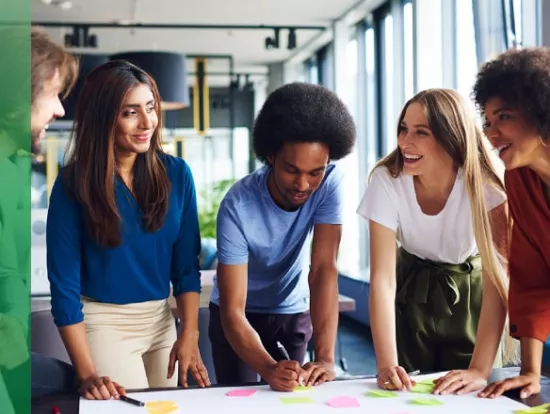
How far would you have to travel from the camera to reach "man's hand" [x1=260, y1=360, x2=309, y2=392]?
1.89 meters

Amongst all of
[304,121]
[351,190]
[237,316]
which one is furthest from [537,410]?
[351,190]

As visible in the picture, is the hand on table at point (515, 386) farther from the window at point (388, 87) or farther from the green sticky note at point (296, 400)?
the window at point (388, 87)

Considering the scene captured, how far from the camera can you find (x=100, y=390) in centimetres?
180

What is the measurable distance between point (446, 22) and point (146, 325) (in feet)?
18.4

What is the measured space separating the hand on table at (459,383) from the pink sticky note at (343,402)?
0.21 meters

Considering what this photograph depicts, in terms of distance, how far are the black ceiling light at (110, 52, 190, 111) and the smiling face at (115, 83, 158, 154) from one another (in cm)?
404

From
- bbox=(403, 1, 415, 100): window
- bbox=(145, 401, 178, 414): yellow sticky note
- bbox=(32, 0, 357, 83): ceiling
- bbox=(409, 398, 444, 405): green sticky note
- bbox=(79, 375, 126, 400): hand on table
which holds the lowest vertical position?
bbox=(409, 398, 444, 405): green sticky note

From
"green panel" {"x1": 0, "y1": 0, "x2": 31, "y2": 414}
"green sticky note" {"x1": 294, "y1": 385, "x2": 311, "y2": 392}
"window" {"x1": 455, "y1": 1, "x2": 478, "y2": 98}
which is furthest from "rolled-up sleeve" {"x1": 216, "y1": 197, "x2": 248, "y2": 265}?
"window" {"x1": 455, "y1": 1, "x2": 478, "y2": 98}

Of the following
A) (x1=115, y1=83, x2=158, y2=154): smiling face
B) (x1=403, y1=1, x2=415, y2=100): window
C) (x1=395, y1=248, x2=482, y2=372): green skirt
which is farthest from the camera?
(x1=403, y1=1, x2=415, y2=100): window

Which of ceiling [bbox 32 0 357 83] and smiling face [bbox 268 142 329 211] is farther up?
ceiling [bbox 32 0 357 83]

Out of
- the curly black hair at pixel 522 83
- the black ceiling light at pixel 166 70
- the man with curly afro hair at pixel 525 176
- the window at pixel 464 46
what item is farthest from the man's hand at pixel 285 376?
the window at pixel 464 46

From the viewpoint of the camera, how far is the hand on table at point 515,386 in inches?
73.4

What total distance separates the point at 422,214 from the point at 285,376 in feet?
2.13

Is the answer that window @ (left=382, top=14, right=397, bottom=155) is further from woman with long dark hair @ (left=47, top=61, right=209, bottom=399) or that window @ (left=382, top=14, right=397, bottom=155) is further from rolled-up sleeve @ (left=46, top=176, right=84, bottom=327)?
rolled-up sleeve @ (left=46, top=176, right=84, bottom=327)
